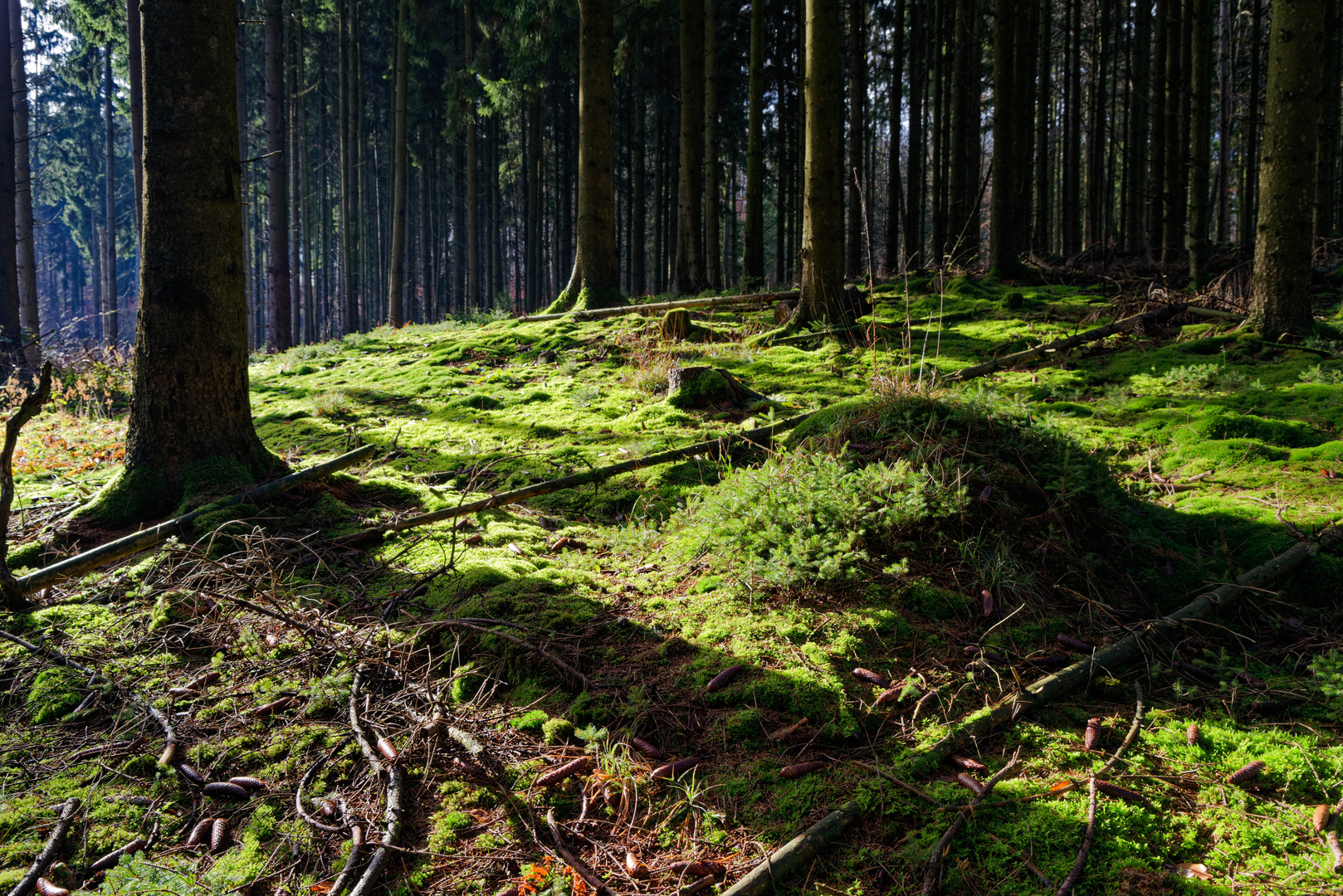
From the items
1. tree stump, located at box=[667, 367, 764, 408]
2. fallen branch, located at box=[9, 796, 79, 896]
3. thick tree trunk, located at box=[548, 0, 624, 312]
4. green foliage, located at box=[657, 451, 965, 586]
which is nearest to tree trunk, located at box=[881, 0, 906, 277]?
thick tree trunk, located at box=[548, 0, 624, 312]

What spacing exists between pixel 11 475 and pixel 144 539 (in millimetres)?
786

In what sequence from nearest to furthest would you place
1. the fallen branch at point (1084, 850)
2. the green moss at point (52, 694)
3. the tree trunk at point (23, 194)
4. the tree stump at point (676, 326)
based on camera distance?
the fallen branch at point (1084, 850) < the green moss at point (52, 694) < the tree stump at point (676, 326) < the tree trunk at point (23, 194)

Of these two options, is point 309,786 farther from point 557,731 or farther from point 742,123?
point 742,123

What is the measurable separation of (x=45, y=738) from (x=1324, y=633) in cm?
504

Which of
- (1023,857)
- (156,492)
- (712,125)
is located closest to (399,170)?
(712,125)

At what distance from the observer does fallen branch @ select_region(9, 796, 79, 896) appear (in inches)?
78.3

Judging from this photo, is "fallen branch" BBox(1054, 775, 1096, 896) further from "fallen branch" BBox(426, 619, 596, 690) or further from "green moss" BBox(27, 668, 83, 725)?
"green moss" BBox(27, 668, 83, 725)

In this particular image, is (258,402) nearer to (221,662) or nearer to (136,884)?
(221,662)

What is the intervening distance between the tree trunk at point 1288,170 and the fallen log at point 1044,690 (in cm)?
393

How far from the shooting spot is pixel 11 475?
324cm

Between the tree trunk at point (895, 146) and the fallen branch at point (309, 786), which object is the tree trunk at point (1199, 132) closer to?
the tree trunk at point (895, 146)

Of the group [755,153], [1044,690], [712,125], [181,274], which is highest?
[712,125]

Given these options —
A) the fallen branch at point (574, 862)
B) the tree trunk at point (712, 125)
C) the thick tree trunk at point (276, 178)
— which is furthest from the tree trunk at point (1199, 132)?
the thick tree trunk at point (276, 178)

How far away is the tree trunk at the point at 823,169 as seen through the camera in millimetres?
7707
